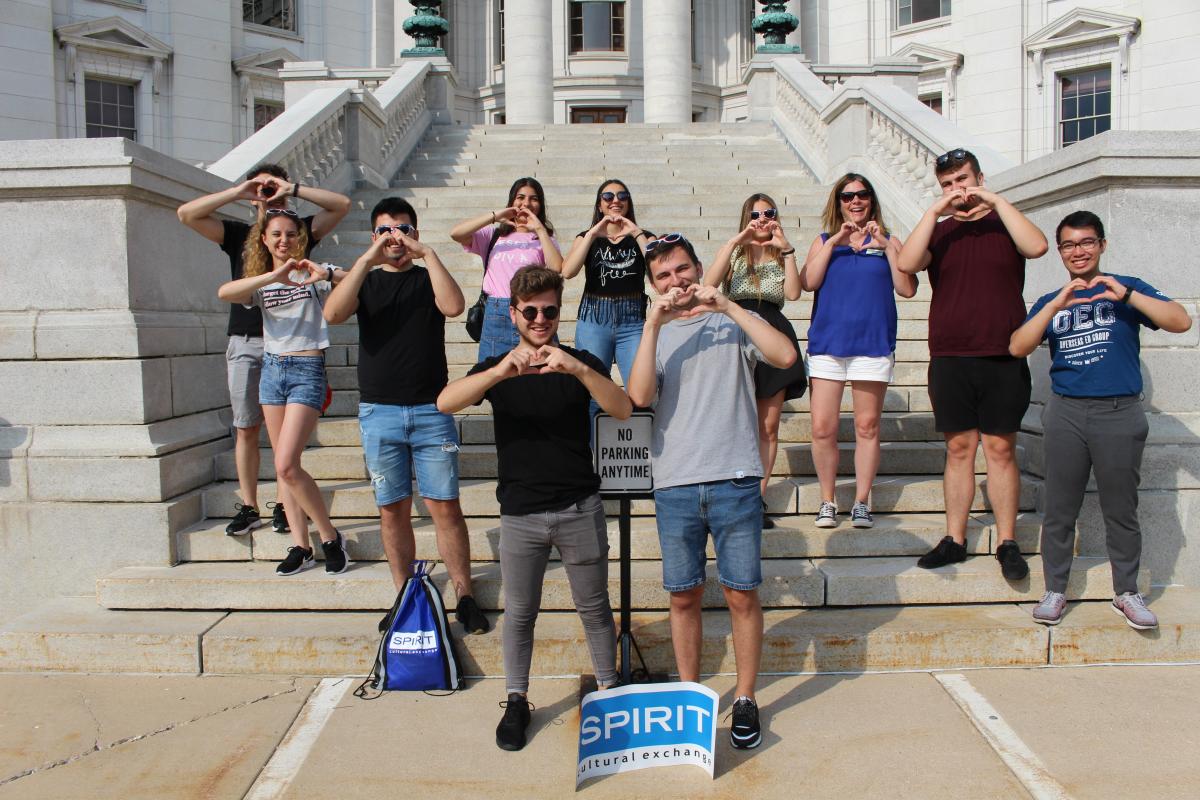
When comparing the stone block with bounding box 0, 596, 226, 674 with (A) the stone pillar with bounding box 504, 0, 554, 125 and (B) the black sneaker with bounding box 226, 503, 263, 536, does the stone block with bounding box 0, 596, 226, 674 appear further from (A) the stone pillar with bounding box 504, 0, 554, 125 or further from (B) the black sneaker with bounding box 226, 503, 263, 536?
(A) the stone pillar with bounding box 504, 0, 554, 125

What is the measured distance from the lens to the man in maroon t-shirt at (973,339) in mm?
4703

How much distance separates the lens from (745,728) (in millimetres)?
3682

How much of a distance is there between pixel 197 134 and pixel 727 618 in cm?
2257

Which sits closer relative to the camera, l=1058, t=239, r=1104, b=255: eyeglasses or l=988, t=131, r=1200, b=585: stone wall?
l=1058, t=239, r=1104, b=255: eyeglasses

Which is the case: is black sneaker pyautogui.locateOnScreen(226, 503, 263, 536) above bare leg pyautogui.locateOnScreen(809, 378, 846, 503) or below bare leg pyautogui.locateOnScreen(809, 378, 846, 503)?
below

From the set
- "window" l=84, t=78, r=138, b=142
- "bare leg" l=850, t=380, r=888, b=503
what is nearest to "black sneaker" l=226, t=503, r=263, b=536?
"bare leg" l=850, t=380, r=888, b=503

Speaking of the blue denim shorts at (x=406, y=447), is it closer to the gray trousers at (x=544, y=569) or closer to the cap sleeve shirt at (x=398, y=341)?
the cap sleeve shirt at (x=398, y=341)

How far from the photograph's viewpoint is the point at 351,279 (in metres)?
4.36

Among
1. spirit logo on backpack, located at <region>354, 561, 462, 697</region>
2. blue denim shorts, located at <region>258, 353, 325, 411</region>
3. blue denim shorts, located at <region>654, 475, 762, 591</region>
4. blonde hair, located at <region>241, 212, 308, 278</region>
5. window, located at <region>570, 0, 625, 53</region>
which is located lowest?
spirit logo on backpack, located at <region>354, 561, 462, 697</region>

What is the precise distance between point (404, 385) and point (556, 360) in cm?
124

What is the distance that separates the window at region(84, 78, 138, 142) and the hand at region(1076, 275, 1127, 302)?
22647 mm

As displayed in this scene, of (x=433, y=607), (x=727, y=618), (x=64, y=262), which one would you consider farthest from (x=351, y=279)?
(x=727, y=618)

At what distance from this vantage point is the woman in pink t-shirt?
196 inches

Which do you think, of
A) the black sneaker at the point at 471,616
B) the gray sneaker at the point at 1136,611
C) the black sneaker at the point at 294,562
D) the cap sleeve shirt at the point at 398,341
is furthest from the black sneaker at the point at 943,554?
the black sneaker at the point at 294,562
